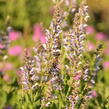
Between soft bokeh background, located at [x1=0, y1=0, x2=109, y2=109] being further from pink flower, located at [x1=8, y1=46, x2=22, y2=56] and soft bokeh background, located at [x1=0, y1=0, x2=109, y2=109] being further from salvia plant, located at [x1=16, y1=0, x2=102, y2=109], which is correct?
salvia plant, located at [x1=16, y1=0, x2=102, y2=109]

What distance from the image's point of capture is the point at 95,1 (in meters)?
16.9

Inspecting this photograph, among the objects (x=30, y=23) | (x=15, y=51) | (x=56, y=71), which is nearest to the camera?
(x=56, y=71)

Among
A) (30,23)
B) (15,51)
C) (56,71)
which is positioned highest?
(56,71)

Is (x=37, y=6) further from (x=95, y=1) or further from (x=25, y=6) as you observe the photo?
(x=95, y=1)

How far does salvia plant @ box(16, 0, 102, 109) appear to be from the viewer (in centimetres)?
397

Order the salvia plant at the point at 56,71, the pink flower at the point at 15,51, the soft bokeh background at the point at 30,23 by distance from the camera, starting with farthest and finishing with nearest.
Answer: the pink flower at the point at 15,51
the soft bokeh background at the point at 30,23
the salvia plant at the point at 56,71

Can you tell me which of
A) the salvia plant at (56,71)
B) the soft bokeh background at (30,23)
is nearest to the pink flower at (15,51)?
the soft bokeh background at (30,23)

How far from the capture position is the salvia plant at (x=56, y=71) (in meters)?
3.97

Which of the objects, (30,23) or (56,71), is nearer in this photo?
(56,71)

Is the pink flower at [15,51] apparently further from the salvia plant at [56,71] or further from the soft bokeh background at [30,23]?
the salvia plant at [56,71]

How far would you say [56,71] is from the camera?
4.02 m

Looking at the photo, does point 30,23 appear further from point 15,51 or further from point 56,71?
point 56,71

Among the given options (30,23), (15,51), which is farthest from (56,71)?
(30,23)

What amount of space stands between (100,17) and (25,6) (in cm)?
397
